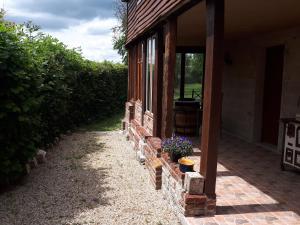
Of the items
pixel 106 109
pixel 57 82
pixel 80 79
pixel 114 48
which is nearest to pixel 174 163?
pixel 57 82

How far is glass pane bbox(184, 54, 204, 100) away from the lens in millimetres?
12338

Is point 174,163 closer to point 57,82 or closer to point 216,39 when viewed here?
point 216,39

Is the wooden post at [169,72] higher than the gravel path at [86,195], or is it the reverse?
the wooden post at [169,72]

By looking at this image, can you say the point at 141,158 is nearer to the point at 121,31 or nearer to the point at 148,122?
the point at 148,122

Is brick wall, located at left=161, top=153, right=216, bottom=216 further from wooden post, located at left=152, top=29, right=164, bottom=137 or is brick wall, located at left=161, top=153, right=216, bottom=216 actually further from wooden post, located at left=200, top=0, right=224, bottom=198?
wooden post, located at left=152, top=29, right=164, bottom=137

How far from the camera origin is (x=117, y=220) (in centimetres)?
456

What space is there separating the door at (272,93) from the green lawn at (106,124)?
642cm

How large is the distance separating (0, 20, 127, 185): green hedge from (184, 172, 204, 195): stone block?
3124mm

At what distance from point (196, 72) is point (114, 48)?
19817 millimetres

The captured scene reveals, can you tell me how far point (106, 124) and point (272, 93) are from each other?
7862 mm

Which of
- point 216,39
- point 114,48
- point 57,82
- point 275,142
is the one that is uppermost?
point 114,48

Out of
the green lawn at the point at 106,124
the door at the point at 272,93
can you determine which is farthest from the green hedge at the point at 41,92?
the door at the point at 272,93

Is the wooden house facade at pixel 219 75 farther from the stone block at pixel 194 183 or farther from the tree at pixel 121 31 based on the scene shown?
the tree at pixel 121 31

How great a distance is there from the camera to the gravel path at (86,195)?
183 inches
